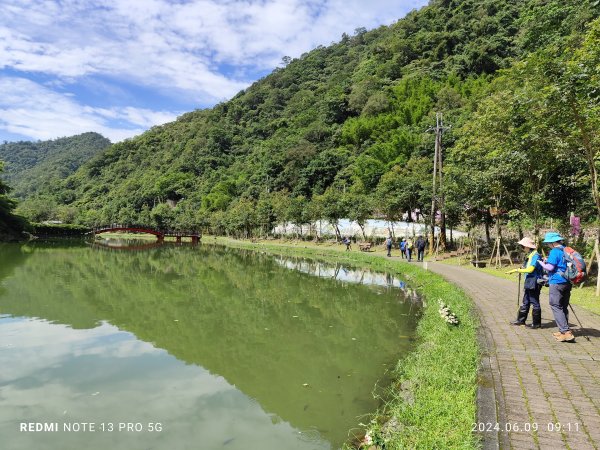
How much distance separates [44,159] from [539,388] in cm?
19640

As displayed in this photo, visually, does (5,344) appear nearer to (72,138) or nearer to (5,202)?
(5,202)

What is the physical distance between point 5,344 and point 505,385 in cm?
822

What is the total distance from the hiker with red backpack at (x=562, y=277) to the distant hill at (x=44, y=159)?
4931 inches

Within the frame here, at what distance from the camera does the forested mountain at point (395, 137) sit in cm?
1263

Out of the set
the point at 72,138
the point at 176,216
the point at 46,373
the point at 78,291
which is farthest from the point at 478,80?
the point at 72,138

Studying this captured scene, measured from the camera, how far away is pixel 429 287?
12.8 meters

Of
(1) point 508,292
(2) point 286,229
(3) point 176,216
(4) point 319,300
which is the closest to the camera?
(1) point 508,292

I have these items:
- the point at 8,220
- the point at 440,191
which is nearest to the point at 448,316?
the point at 440,191

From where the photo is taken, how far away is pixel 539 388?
420 cm

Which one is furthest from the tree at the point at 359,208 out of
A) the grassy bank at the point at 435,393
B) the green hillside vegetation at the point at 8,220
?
the green hillside vegetation at the point at 8,220

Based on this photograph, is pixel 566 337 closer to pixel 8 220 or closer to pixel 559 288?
pixel 559 288

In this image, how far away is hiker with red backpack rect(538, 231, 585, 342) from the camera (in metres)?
5.68

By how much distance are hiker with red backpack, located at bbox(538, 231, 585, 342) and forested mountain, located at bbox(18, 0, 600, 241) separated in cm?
332

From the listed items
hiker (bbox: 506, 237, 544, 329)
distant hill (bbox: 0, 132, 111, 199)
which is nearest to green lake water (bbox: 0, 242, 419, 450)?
hiker (bbox: 506, 237, 544, 329)
